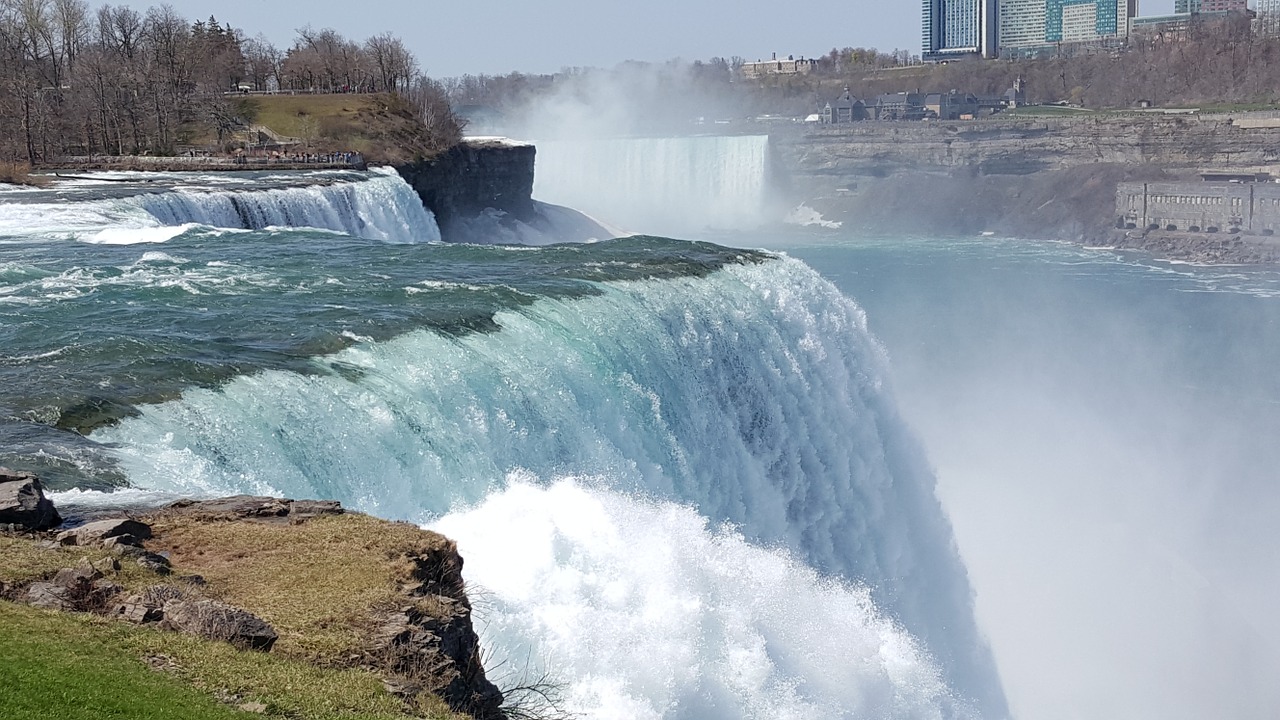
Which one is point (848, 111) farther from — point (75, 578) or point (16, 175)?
point (75, 578)

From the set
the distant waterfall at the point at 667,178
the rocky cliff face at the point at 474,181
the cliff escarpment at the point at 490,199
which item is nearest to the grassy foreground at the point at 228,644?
the rocky cliff face at the point at 474,181

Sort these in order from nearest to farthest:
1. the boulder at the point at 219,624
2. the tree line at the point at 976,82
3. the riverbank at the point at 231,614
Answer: the riverbank at the point at 231,614
the boulder at the point at 219,624
the tree line at the point at 976,82

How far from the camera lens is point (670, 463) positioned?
17047 millimetres

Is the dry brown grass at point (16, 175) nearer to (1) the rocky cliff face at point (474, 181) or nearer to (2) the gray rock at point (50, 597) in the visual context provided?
(1) the rocky cliff face at point (474, 181)

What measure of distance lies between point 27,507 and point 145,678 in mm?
3158

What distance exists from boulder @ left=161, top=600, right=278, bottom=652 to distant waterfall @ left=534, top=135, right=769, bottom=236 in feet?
253

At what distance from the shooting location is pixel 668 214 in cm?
8412

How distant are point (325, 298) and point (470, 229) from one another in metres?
28.9

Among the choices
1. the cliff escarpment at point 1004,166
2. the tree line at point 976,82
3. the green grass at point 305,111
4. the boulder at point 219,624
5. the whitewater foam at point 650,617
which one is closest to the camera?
the boulder at point 219,624

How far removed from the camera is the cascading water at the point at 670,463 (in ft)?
38.7

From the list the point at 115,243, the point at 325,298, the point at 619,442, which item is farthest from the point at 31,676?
the point at 115,243

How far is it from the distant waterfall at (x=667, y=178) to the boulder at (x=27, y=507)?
75204 millimetres

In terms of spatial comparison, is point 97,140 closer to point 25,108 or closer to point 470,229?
point 25,108

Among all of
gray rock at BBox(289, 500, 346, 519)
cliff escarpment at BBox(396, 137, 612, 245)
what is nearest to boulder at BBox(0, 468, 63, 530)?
gray rock at BBox(289, 500, 346, 519)
